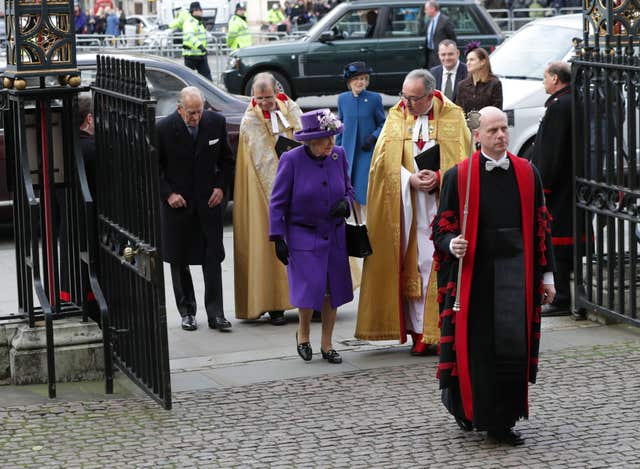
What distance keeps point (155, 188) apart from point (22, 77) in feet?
4.18

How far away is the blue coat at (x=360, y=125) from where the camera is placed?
41.1ft

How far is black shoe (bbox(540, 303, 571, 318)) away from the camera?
9.77m

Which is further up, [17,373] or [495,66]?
[495,66]

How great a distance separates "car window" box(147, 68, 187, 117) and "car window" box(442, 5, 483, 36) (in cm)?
1032

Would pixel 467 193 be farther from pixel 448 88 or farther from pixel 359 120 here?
pixel 448 88

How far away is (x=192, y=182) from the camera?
9594mm

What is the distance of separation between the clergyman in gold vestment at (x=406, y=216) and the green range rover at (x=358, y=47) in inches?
554

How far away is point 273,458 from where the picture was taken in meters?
6.57

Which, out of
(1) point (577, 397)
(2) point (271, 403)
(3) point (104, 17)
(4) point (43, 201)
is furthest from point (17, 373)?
(3) point (104, 17)

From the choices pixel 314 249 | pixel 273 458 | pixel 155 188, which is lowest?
pixel 273 458

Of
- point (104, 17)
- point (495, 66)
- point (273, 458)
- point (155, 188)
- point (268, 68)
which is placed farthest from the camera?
point (104, 17)

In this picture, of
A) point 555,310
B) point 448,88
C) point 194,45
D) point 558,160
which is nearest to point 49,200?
point 558,160

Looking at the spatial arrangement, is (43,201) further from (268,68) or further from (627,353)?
(268,68)

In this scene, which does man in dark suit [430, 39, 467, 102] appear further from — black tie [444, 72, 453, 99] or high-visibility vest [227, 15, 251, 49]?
high-visibility vest [227, 15, 251, 49]
